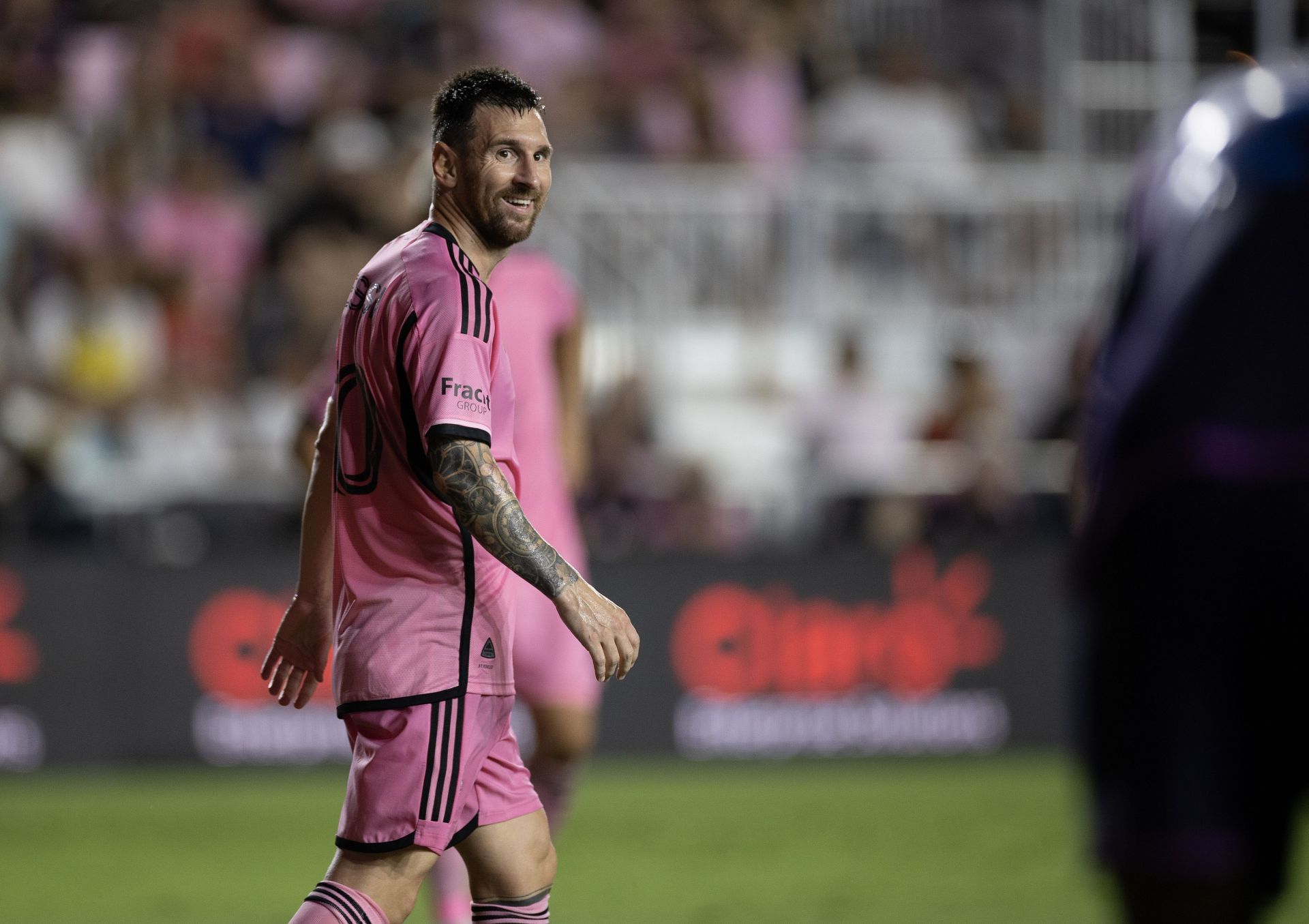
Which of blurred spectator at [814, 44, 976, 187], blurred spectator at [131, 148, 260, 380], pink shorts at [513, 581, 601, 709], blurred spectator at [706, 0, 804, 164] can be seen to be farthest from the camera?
blurred spectator at [814, 44, 976, 187]

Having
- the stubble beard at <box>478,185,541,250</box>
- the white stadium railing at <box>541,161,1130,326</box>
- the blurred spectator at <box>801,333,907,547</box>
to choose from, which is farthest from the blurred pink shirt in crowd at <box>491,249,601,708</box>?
the white stadium railing at <box>541,161,1130,326</box>

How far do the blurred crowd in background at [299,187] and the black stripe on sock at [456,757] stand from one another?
27.4 feet

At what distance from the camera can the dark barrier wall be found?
11.3m

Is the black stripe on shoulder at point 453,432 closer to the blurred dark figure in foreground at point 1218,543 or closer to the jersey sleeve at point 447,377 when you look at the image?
the jersey sleeve at point 447,377

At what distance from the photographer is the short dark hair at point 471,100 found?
3.67 meters

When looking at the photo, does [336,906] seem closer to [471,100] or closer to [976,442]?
[471,100]

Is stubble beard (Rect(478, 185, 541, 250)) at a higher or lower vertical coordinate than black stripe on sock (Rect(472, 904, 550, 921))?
higher

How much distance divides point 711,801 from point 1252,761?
8061 mm

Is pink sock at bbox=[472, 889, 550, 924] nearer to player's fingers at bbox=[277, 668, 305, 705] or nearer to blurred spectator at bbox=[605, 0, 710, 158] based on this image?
player's fingers at bbox=[277, 668, 305, 705]

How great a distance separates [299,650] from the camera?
3988 mm

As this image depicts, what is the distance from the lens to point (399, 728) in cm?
359

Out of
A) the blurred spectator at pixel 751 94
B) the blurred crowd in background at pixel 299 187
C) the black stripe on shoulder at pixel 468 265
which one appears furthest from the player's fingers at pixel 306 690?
the blurred spectator at pixel 751 94

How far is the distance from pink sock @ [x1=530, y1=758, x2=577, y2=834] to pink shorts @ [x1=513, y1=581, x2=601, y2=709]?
0.19m

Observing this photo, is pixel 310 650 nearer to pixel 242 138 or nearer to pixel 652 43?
pixel 242 138
